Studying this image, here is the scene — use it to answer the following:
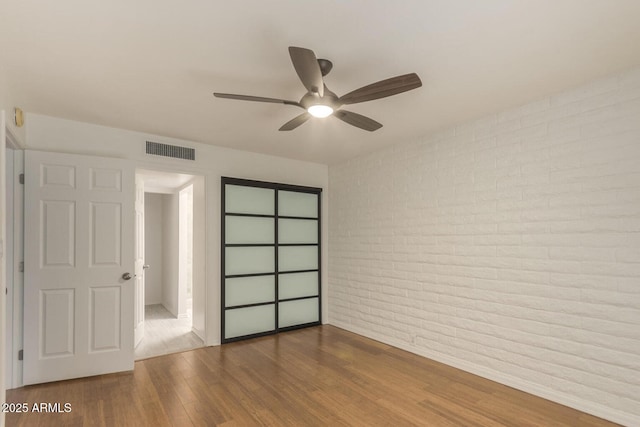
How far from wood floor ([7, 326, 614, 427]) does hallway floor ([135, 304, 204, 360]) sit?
0.29 m

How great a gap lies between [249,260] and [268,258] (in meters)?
0.29

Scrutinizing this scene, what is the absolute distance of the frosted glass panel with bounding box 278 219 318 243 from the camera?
189 inches

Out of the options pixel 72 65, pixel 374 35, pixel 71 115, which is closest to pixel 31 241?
pixel 71 115

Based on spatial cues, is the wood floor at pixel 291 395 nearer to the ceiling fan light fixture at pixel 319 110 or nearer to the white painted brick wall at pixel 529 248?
the white painted brick wall at pixel 529 248

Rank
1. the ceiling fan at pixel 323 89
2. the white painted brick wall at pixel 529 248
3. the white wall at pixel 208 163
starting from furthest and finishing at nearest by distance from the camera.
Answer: the white wall at pixel 208 163 < the white painted brick wall at pixel 529 248 < the ceiling fan at pixel 323 89

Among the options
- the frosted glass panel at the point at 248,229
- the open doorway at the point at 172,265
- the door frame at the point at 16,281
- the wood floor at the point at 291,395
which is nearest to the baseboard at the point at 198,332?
the open doorway at the point at 172,265

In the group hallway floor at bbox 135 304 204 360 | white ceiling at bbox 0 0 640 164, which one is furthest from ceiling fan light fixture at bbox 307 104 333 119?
hallway floor at bbox 135 304 204 360

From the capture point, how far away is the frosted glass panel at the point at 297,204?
15.8 ft

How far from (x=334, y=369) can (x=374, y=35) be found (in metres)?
3.02

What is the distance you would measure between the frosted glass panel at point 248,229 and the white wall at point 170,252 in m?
2.09

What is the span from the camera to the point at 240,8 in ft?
5.60

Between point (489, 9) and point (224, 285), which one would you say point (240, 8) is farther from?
point (224, 285)

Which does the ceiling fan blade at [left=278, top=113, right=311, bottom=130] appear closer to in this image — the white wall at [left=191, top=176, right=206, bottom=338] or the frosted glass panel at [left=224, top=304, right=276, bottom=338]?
the white wall at [left=191, top=176, right=206, bottom=338]

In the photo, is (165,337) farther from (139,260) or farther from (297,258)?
(297,258)
